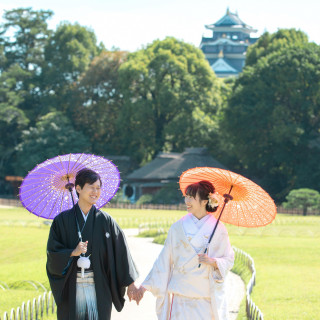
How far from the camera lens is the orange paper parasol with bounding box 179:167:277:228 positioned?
7145 millimetres

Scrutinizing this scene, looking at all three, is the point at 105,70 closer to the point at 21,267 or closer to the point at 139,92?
the point at 139,92

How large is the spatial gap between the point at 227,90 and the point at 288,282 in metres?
50.4

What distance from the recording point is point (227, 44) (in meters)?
109

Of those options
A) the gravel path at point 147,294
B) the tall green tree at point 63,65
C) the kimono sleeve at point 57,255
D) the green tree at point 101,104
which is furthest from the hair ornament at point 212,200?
the tall green tree at point 63,65

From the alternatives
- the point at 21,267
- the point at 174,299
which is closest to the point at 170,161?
the point at 21,267

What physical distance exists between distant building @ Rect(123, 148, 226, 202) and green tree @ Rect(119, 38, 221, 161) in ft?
8.59

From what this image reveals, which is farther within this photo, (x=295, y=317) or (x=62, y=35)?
(x=62, y=35)

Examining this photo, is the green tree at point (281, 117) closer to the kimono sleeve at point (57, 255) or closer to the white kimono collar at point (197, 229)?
the white kimono collar at point (197, 229)

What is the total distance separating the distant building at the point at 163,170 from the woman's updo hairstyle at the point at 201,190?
45.9m

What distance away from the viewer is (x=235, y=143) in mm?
52250

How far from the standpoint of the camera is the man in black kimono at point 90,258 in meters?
6.61

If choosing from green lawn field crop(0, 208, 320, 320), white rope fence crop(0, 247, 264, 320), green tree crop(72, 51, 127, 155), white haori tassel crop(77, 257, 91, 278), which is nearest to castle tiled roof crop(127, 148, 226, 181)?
green tree crop(72, 51, 127, 155)

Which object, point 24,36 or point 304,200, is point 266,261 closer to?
point 304,200

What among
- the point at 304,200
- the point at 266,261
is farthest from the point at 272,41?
the point at 266,261
